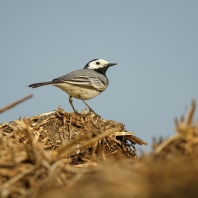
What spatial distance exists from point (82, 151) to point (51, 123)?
34.1 inches

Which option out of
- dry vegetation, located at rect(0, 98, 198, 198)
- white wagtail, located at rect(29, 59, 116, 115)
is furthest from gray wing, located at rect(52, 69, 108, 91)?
dry vegetation, located at rect(0, 98, 198, 198)

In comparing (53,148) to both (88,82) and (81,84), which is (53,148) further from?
(88,82)

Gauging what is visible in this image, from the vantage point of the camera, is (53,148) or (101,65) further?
(101,65)

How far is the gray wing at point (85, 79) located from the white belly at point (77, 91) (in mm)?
93

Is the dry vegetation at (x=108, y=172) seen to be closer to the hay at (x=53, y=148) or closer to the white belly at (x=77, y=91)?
the hay at (x=53, y=148)

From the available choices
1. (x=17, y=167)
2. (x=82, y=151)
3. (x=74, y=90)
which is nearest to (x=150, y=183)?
(x=17, y=167)

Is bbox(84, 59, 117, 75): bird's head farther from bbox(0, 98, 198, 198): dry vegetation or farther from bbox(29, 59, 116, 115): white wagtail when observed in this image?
bbox(0, 98, 198, 198): dry vegetation

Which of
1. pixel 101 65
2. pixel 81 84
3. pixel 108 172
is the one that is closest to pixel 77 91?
pixel 81 84

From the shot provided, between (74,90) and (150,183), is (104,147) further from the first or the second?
(150,183)

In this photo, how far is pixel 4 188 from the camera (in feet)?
5.39

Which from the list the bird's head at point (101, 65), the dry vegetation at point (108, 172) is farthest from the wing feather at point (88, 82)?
the dry vegetation at point (108, 172)

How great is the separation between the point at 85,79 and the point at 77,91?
32 cm

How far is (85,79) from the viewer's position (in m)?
9.14

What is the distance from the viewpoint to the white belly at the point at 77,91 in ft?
29.2
